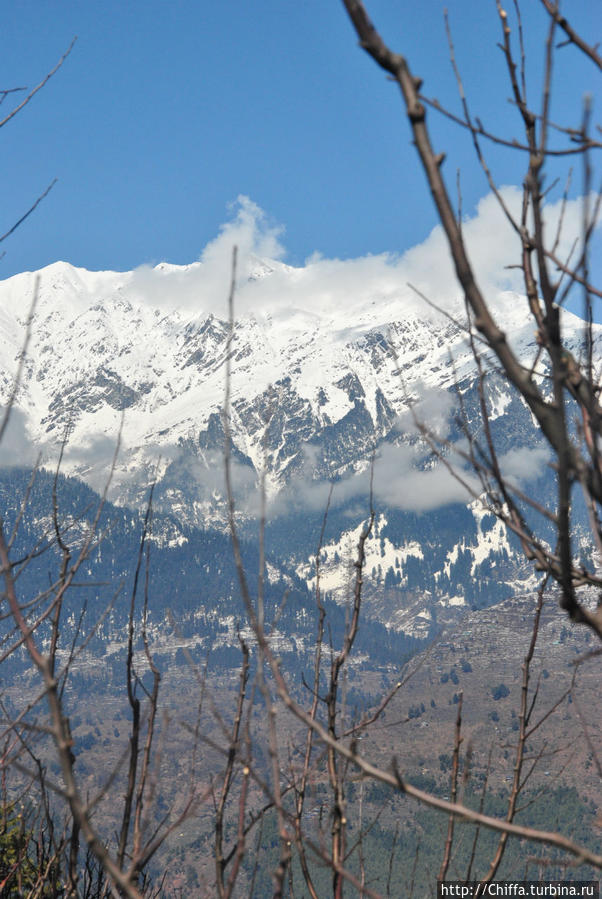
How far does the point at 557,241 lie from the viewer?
12.6 feet

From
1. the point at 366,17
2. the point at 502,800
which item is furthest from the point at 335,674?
the point at 502,800

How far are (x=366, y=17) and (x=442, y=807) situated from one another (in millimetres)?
2035

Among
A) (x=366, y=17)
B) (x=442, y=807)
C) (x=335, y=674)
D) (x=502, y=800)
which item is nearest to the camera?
(x=366, y=17)

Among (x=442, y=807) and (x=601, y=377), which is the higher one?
(x=601, y=377)

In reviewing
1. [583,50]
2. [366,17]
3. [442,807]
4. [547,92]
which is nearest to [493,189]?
[583,50]

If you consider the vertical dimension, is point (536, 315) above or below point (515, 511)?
above

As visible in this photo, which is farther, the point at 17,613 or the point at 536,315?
the point at 536,315

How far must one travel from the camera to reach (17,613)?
8.22 feet

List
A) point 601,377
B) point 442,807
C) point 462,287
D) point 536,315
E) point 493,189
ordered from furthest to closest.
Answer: point 601,377 → point 493,189 → point 536,315 → point 442,807 → point 462,287

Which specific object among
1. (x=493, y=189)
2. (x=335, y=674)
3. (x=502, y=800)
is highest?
(x=493, y=189)

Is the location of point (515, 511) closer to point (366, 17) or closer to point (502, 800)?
point (366, 17)

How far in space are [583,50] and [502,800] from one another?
535ft

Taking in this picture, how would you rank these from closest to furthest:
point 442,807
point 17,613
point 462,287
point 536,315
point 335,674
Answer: point 462,287 < point 442,807 < point 17,613 < point 536,315 < point 335,674

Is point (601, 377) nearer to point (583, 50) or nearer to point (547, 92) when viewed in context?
point (583, 50)
